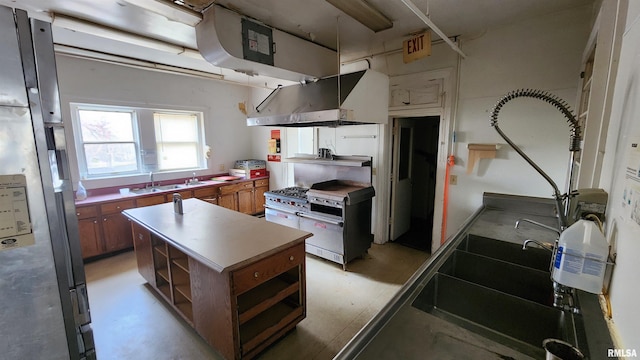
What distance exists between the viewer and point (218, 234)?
2061 millimetres

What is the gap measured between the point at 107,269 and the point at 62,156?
10.3 feet

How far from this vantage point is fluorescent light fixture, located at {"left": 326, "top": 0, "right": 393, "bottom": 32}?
7.07 ft

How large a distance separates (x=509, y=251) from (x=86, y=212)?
4.50 m

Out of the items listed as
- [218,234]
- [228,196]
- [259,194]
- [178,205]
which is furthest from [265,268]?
[259,194]

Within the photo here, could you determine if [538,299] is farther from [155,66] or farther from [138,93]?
[138,93]

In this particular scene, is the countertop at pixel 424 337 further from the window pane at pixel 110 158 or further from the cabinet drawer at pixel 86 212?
the window pane at pixel 110 158

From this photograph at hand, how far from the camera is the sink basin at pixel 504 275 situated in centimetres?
129

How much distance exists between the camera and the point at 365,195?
3.33 metres

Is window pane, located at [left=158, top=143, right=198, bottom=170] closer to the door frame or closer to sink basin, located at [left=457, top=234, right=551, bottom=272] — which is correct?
the door frame

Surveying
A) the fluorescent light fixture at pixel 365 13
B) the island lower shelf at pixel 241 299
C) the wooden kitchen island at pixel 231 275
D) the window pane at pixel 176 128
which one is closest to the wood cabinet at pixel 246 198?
the window pane at pixel 176 128

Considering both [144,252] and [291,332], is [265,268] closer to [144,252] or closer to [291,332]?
[291,332]

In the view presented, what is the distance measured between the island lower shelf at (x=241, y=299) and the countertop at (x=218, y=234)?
8cm

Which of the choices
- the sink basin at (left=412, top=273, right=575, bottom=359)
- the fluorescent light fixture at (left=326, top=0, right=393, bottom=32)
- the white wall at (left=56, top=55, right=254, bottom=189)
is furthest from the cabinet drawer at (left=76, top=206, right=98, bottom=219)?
the sink basin at (left=412, top=273, right=575, bottom=359)

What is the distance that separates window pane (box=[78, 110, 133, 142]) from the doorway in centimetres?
413
